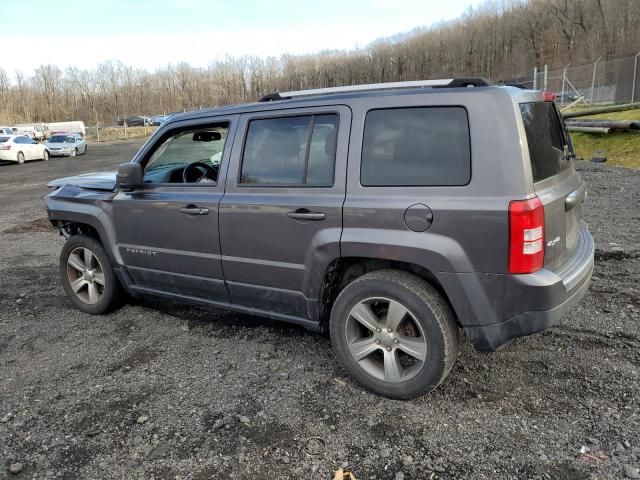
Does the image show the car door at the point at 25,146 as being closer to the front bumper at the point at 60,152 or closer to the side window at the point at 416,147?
the front bumper at the point at 60,152

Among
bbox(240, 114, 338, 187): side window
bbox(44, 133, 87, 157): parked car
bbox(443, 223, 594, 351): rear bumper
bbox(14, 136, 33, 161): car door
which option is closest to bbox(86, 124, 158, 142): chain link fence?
bbox(44, 133, 87, 157): parked car

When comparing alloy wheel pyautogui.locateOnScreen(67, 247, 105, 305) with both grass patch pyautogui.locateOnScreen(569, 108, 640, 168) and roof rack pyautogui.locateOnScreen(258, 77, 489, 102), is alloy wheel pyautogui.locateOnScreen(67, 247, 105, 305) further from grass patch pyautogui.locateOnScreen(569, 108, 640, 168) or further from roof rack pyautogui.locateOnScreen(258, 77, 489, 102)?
grass patch pyautogui.locateOnScreen(569, 108, 640, 168)

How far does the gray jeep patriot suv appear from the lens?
2.73 m

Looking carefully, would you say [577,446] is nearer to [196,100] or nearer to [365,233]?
[365,233]

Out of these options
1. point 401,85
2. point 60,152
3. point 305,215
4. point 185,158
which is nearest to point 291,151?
point 305,215

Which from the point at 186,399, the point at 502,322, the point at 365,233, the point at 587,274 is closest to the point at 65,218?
the point at 186,399

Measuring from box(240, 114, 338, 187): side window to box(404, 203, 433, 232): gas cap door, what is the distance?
600 millimetres

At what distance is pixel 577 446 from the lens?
262cm

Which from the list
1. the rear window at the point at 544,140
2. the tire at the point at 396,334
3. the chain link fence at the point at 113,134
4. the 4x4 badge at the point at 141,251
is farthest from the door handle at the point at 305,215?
the chain link fence at the point at 113,134

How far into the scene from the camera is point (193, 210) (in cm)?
381

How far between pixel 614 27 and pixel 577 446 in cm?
8920

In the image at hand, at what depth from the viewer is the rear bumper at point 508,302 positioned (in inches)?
106

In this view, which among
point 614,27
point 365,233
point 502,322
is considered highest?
point 614,27

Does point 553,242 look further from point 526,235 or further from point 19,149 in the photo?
point 19,149
